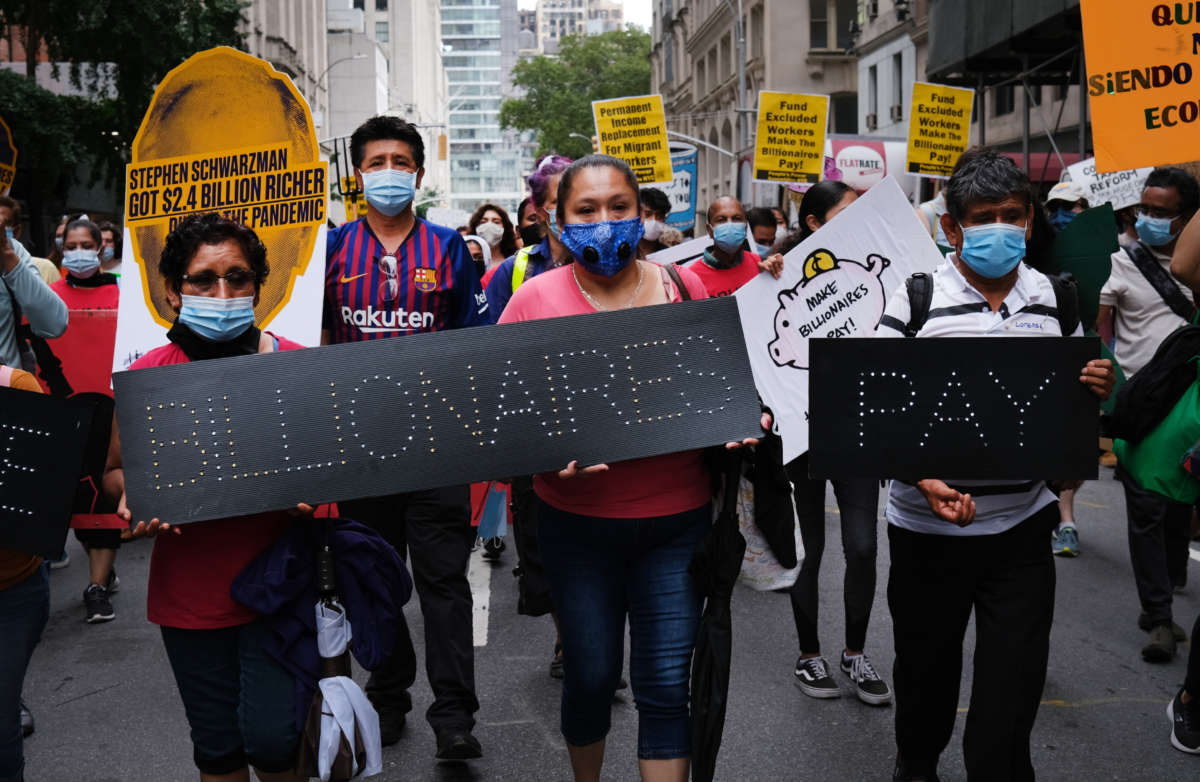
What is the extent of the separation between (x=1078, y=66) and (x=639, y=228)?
15.4 m

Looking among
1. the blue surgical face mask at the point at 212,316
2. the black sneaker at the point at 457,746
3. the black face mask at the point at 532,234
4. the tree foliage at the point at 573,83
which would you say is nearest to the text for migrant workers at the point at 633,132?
the black face mask at the point at 532,234

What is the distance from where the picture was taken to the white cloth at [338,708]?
295cm

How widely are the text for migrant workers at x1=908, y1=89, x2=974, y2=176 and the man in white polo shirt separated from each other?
32.5ft

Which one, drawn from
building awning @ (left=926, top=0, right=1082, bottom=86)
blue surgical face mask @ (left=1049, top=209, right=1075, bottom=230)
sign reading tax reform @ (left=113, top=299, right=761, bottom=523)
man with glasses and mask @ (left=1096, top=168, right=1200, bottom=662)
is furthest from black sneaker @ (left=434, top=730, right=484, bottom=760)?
building awning @ (left=926, top=0, right=1082, bottom=86)

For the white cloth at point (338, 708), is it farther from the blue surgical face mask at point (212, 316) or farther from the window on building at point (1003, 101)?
the window on building at point (1003, 101)

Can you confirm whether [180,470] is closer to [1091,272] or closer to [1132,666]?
[1091,272]

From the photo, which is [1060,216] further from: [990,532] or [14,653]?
[14,653]

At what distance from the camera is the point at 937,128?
516 inches

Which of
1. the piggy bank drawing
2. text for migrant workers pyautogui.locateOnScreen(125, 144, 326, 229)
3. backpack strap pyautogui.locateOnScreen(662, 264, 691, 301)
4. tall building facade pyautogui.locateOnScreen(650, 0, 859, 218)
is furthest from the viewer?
tall building facade pyautogui.locateOnScreen(650, 0, 859, 218)

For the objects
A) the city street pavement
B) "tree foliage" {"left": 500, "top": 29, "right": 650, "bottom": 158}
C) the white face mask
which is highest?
"tree foliage" {"left": 500, "top": 29, "right": 650, "bottom": 158}

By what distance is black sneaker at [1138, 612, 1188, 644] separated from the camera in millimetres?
5555

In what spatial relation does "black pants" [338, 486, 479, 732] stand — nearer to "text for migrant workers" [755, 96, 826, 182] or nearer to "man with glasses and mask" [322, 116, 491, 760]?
"man with glasses and mask" [322, 116, 491, 760]

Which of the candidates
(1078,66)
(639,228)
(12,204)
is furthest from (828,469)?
(1078,66)

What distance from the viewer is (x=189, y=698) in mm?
3102
